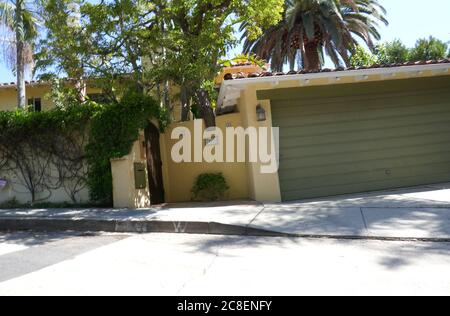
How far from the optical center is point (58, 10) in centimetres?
931

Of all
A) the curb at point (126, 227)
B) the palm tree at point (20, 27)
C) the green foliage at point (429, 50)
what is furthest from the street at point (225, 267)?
the green foliage at point (429, 50)

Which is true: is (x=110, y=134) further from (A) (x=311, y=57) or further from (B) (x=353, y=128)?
(A) (x=311, y=57)

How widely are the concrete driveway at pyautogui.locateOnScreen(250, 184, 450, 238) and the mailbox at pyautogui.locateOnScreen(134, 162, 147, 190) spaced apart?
3078mm

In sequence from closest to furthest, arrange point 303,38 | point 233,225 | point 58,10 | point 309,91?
point 233,225, point 58,10, point 309,91, point 303,38

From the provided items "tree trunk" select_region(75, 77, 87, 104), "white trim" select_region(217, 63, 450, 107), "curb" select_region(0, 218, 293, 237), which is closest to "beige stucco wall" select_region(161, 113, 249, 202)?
"white trim" select_region(217, 63, 450, 107)

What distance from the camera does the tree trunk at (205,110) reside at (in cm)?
1103

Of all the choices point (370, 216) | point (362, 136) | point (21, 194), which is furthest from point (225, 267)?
point (21, 194)

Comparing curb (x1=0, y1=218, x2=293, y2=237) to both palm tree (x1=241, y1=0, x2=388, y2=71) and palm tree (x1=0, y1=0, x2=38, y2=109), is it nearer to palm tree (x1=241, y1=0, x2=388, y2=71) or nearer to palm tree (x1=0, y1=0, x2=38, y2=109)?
palm tree (x1=0, y1=0, x2=38, y2=109)

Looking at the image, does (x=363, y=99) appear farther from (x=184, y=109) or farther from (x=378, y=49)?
(x=378, y=49)

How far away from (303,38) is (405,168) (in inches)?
396

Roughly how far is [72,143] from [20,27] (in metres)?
9.03

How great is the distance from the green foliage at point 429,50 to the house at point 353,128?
647 inches

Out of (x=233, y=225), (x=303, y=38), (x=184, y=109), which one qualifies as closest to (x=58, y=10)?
(x=184, y=109)
